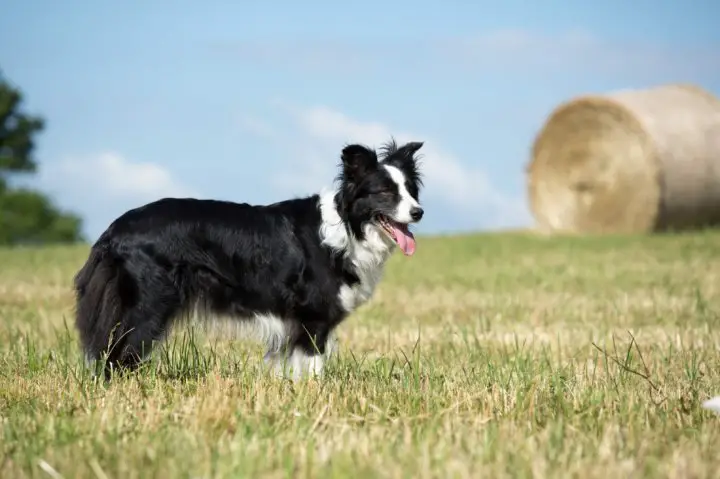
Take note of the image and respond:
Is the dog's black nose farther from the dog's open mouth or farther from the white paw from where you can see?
the white paw

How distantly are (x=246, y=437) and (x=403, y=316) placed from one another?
17.3ft

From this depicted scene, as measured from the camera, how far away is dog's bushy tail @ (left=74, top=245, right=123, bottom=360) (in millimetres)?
5406

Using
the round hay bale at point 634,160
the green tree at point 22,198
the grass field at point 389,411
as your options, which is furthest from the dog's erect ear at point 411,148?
the green tree at point 22,198

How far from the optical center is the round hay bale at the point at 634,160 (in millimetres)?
16438

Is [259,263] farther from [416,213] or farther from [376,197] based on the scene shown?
[416,213]

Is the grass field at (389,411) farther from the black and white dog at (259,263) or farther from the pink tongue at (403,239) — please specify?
the pink tongue at (403,239)

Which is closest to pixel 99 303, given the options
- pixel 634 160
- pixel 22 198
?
pixel 634 160

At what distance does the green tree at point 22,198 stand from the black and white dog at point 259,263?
2503cm

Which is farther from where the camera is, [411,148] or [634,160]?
[634,160]

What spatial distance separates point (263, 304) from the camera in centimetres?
568

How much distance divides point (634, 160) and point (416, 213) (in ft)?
39.3

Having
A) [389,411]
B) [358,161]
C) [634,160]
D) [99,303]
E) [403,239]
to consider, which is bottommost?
[389,411]

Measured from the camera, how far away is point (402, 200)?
5.69m

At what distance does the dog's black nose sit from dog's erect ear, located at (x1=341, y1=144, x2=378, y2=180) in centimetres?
37
